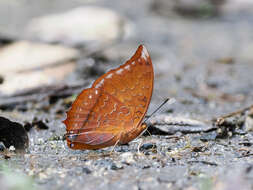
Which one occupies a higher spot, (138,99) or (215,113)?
(138,99)

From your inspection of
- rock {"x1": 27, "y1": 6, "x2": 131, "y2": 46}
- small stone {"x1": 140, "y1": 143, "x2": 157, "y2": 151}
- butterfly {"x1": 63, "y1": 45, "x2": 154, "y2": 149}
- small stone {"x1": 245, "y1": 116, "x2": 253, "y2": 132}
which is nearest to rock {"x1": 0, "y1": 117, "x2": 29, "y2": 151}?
butterfly {"x1": 63, "y1": 45, "x2": 154, "y2": 149}

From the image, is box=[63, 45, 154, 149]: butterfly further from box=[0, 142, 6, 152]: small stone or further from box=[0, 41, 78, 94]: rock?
box=[0, 41, 78, 94]: rock

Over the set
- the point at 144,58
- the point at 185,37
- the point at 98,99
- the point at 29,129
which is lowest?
the point at 29,129

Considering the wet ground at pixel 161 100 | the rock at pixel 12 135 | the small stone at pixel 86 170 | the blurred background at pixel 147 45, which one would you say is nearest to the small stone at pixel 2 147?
the rock at pixel 12 135

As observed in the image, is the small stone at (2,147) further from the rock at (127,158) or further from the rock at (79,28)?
the rock at (79,28)

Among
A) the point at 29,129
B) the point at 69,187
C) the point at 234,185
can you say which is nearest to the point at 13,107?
the point at 29,129

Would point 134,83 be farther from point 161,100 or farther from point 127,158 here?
point 161,100

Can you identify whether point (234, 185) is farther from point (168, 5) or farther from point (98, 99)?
point (168, 5)
